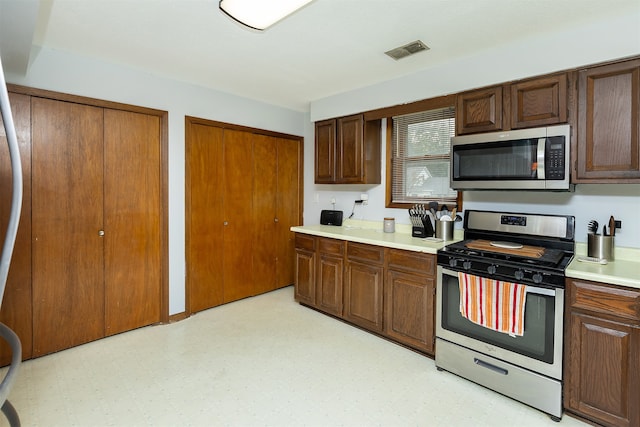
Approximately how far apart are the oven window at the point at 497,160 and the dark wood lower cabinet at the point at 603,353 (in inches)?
32.3

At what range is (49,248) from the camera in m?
2.69

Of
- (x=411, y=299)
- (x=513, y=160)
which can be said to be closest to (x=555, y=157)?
(x=513, y=160)

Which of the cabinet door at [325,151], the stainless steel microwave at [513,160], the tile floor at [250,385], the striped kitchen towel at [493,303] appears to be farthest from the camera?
the cabinet door at [325,151]

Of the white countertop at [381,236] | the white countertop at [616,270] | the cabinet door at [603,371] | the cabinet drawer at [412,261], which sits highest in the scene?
the white countertop at [381,236]

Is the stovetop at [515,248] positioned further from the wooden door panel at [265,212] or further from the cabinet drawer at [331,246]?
the wooden door panel at [265,212]

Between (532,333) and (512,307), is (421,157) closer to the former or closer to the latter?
(512,307)

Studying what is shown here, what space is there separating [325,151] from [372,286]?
65.1 inches

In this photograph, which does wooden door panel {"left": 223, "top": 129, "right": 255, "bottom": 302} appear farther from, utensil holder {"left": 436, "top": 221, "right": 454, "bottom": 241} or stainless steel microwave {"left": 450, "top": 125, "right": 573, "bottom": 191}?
stainless steel microwave {"left": 450, "top": 125, "right": 573, "bottom": 191}

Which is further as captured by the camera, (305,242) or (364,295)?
(305,242)

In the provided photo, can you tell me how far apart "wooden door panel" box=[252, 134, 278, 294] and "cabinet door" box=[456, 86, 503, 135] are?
227 centimetres

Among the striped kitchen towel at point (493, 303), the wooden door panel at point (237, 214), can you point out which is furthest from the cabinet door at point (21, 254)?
the striped kitchen towel at point (493, 303)

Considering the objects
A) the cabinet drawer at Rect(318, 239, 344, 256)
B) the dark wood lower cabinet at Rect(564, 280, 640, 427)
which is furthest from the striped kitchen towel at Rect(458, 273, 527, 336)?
the cabinet drawer at Rect(318, 239, 344, 256)

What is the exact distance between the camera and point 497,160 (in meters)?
2.52

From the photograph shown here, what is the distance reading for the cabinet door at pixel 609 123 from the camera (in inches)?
79.3
